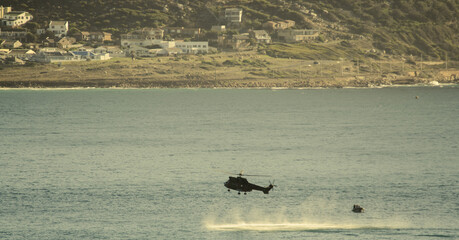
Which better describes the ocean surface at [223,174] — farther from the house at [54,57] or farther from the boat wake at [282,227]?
the house at [54,57]

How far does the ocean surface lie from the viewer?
5062cm

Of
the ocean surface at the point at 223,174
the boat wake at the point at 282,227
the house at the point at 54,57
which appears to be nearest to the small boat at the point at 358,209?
the ocean surface at the point at 223,174

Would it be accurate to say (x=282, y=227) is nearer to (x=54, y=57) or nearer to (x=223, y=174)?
(x=223, y=174)

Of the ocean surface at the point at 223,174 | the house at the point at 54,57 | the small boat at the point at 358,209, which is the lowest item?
the house at the point at 54,57

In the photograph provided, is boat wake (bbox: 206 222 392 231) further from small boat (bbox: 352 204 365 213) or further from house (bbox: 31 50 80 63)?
house (bbox: 31 50 80 63)

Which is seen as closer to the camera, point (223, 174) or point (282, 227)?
point (282, 227)

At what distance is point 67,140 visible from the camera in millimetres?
93375

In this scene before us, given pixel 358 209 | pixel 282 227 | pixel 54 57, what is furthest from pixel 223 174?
pixel 54 57

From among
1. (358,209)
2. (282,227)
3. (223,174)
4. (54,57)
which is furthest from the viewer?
(54,57)

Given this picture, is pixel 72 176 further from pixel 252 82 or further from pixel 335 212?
pixel 252 82

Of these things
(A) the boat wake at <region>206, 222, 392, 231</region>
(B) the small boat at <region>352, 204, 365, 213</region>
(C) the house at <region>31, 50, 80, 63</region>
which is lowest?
(C) the house at <region>31, 50, 80, 63</region>

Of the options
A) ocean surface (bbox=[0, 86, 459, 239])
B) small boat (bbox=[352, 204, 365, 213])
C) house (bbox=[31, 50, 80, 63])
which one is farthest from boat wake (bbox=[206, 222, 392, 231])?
house (bbox=[31, 50, 80, 63])

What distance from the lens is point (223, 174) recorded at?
220ft

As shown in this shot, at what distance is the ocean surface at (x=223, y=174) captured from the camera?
1993 inches
